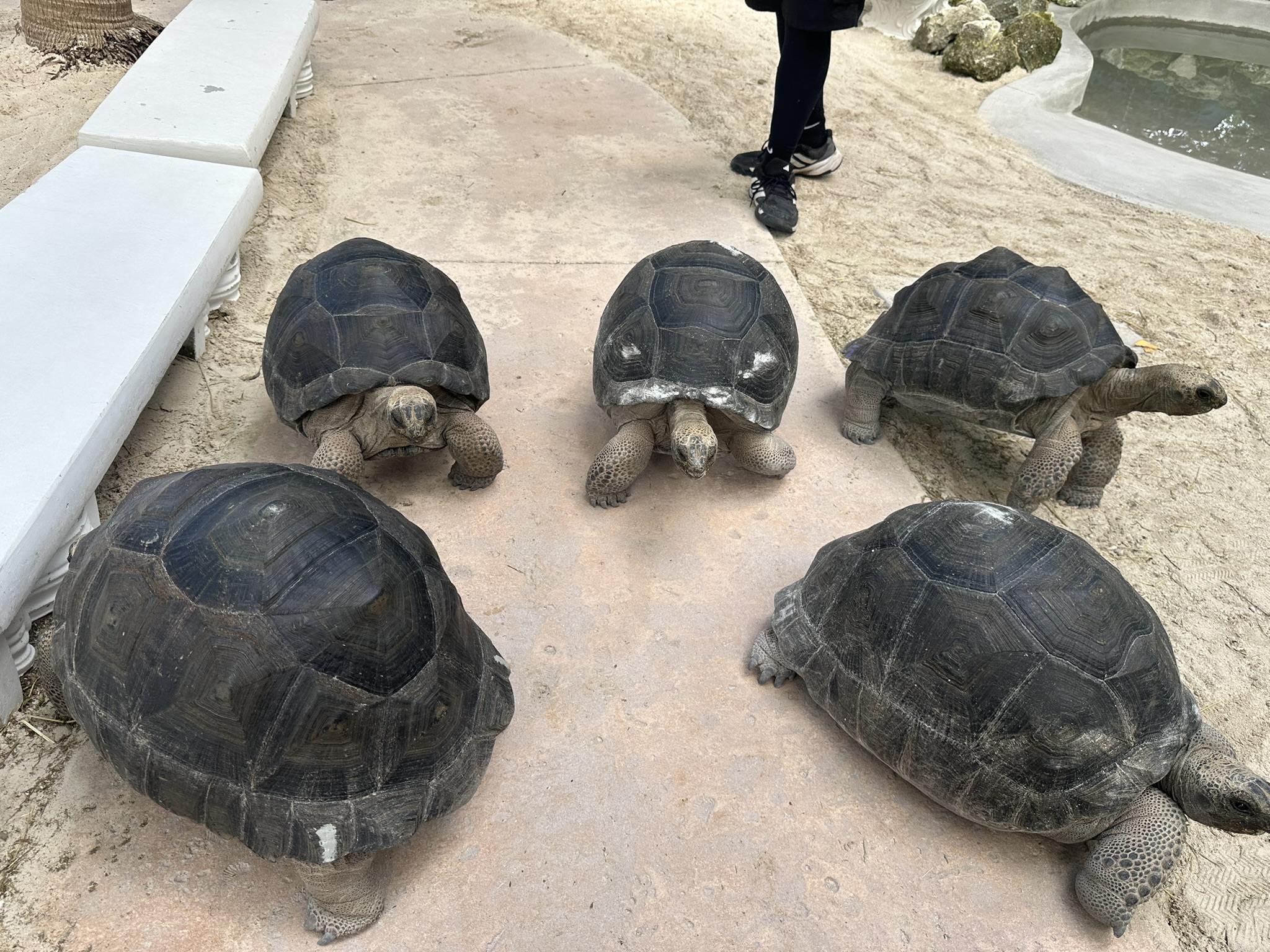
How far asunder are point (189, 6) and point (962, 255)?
5.56m

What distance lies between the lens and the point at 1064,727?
2203mm

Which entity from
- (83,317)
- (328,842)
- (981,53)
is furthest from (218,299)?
(981,53)

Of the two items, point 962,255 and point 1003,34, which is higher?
point 1003,34

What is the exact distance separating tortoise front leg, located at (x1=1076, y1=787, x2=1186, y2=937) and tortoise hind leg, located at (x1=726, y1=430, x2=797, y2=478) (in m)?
1.65

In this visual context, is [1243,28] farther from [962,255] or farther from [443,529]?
[443,529]

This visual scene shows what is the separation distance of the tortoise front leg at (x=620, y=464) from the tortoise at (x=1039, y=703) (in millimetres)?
1066

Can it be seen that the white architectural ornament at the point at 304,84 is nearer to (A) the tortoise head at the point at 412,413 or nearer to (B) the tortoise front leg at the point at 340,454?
(B) the tortoise front leg at the point at 340,454

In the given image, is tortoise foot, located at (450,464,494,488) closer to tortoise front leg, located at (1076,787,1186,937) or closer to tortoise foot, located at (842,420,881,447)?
tortoise foot, located at (842,420,881,447)

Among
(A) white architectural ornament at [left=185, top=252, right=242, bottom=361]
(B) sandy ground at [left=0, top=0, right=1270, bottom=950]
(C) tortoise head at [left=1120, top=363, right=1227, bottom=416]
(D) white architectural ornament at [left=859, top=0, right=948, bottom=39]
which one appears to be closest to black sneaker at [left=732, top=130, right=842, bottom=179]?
(B) sandy ground at [left=0, top=0, right=1270, bottom=950]

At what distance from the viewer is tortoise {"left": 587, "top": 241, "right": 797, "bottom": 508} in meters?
3.16

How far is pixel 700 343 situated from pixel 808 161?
340 cm

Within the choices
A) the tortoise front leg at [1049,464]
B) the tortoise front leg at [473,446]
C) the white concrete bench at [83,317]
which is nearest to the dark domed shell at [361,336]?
the tortoise front leg at [473,446]


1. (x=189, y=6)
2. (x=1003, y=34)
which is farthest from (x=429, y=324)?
(x=1003, y=34)

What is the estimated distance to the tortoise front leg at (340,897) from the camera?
204 cm
